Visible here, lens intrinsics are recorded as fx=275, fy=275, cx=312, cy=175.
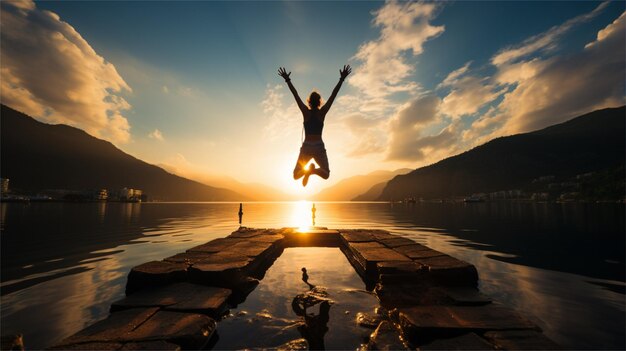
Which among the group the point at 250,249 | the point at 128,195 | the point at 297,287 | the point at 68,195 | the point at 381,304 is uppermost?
the point at 128,195

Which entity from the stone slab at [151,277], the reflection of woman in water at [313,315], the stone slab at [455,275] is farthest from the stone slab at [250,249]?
the stone slab at [455,275]

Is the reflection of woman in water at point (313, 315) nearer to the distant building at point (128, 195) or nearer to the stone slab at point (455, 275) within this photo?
the stone slab at point (455, 275)

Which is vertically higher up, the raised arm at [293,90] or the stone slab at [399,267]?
the raised arm at [293,90]

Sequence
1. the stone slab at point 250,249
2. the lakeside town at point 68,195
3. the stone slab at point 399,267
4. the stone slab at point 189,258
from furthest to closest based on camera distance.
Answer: the lakeside town at point 68,195, the stone slab at point 250,249, the stone slab at point 189,258, the stone slab at point 399,267

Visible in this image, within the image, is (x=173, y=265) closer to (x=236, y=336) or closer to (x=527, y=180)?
(x=236, y=336)

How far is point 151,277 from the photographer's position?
21.6 ft

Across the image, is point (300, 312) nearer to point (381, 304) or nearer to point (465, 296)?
point (381, 304)

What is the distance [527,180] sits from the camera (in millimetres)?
161750

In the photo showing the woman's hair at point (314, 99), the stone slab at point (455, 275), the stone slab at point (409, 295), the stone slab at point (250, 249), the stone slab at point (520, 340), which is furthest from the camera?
the stone slab at point (250, 249)

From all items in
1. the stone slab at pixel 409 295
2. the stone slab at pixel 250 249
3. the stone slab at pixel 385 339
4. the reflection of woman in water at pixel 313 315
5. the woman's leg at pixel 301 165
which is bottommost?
the reflection of woman in water at pixel 313 315

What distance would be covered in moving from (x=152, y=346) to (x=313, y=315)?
10.4ft

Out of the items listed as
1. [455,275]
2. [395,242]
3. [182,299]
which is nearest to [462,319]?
[455,275]

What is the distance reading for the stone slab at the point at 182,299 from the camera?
5.21 meters

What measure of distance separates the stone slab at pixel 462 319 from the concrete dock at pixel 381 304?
1cm
